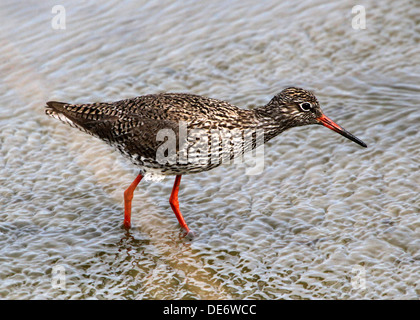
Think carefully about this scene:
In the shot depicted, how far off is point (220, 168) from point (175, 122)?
1.71 m

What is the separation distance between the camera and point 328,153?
8781 millimetres

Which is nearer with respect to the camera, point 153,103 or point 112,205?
point 153,103

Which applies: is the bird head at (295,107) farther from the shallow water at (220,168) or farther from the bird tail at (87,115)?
the bird tail at (87,115)

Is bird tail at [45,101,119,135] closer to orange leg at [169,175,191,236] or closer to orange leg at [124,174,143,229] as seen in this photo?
orange leg at [124,174,143,229]

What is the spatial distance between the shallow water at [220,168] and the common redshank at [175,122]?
0.71m

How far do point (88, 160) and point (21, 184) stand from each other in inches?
40.5

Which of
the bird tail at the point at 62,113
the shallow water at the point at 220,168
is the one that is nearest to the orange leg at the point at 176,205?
the shallow water at the point at 220,168

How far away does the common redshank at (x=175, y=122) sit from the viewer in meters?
7.24

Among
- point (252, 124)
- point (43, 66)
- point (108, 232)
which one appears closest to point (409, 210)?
point (252, 124)

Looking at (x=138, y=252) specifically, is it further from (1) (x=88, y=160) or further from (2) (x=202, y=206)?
Answer: (1) (x=88, y=160)

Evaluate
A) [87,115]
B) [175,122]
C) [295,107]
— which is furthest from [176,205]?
[295,107]

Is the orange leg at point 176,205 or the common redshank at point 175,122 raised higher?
the common redshank at point 175,122

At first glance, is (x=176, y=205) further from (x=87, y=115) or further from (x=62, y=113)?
(x=62, y=113)

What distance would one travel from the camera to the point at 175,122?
7254 mm
